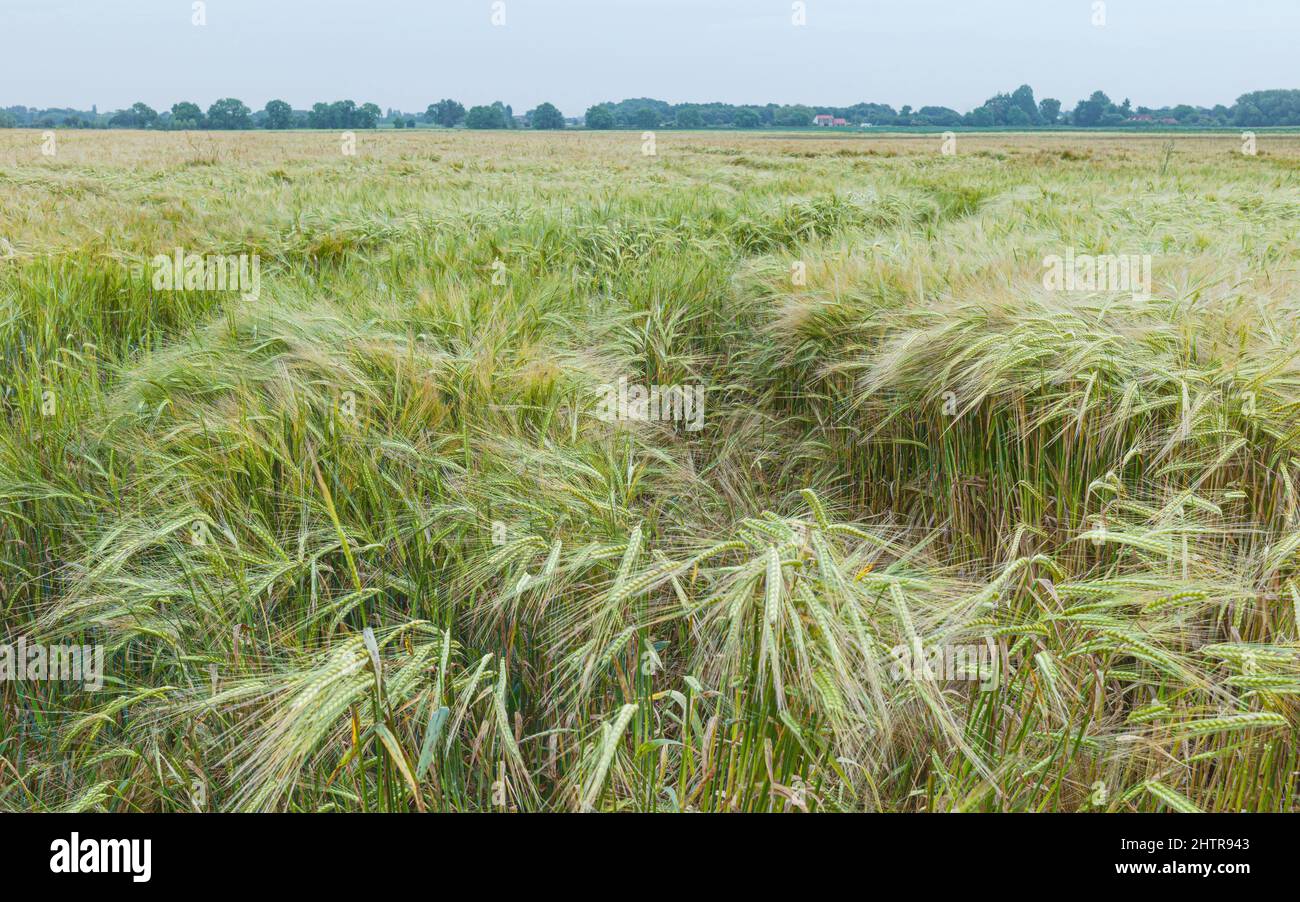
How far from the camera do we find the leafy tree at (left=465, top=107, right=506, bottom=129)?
A: 69.2 meters

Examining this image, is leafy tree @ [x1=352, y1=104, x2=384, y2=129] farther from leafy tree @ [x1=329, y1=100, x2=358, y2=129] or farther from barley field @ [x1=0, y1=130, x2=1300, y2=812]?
barley field @ [x1=0, y1=130, x2=1300, y2=812]

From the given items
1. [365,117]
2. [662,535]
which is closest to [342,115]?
[365,117]

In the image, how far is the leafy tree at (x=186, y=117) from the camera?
55.8 meters

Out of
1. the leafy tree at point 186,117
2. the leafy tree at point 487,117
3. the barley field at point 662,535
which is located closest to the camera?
the barley field at point 662,535

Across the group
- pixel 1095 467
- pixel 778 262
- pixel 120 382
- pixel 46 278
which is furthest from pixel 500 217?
pixel 1095 467

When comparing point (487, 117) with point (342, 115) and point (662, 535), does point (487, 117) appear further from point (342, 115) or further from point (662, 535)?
point (662, 535)

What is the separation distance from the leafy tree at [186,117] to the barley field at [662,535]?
209 feet

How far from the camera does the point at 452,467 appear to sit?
2277 mm

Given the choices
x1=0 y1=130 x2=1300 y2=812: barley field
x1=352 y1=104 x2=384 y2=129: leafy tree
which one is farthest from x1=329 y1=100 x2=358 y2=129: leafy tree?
x1=0 y1=130 x2=1300 y2=812: barley field

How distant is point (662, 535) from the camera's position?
2365mm

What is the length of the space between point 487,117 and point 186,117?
79.5 ft

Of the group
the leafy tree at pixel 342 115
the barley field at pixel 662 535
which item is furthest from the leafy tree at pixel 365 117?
the barley field at pixel 662 535

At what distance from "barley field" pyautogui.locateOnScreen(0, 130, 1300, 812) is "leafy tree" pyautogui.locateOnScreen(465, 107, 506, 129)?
71530 millimetres

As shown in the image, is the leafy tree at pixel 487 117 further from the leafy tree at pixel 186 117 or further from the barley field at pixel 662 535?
the barley field at pixel 662 535
